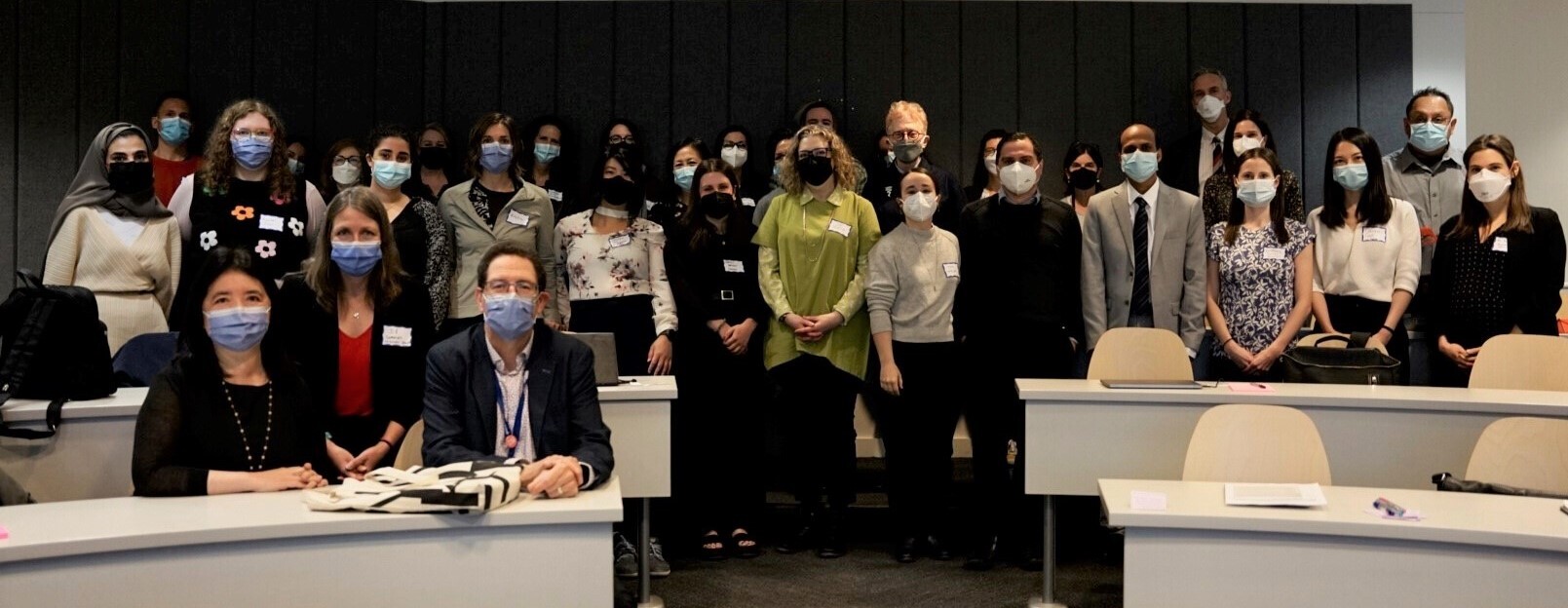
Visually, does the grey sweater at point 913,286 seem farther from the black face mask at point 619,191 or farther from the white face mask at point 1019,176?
the black face mask at point 619,191

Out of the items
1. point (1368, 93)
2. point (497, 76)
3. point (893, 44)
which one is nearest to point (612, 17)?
point (497, 76)

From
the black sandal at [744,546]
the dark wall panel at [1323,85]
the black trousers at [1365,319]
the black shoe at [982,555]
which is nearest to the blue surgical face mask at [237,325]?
the black sandal at [744,546]

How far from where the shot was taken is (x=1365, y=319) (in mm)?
4672

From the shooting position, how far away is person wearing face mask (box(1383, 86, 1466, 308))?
5.08 meters

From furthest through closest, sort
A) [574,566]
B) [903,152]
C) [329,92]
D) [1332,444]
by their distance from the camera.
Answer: [329,92], [903,152], [1332,444], [574,566]

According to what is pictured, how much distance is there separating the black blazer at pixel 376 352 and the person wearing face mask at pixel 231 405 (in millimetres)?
292

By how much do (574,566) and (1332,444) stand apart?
2258mm

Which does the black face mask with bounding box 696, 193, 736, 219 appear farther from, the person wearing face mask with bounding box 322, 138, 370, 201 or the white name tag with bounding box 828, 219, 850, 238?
the person wearing face mask with bounding box 322, 138, 370, 201

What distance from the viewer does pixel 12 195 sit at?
5.54 meters

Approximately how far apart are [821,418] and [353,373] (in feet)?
5.82

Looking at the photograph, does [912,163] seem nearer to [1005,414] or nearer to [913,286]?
[913,286]

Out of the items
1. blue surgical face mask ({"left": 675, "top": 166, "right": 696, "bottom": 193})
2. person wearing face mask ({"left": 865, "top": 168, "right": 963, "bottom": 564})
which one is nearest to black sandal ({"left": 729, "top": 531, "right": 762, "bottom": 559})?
person wearing face mask ({"left": 865, "top": 168, "right": 963, "bottom": 564})

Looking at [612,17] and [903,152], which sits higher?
[612,17]

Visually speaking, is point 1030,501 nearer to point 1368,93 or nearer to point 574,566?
point 574,566
